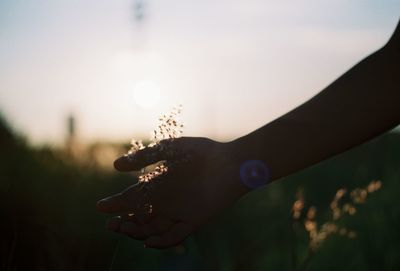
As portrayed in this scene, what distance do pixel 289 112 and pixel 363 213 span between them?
2.18 meters

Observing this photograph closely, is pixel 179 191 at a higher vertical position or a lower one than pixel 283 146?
lower

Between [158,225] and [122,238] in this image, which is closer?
[158,225]

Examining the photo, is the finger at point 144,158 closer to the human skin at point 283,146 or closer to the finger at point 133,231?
the human skin at point 283,146

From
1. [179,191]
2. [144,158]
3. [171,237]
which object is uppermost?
[144,158]

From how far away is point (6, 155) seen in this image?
3.15 meters

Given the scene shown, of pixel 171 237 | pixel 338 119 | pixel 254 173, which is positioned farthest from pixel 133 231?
pixel 338 119

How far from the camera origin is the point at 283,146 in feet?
8.24

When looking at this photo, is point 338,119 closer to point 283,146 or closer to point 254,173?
point 283,146

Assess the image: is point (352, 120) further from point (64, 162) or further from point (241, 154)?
point (64, 162)

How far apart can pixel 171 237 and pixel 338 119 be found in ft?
2.57

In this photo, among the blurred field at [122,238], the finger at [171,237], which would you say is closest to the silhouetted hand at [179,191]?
the finger at [171,237]

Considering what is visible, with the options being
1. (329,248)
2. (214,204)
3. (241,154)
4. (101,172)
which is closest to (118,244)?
(214,204)

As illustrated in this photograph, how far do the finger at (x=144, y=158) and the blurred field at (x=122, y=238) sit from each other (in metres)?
0.30

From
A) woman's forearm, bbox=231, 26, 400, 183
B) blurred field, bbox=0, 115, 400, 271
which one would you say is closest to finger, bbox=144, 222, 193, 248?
blurred field, bbox=0, 115, 400, 271
